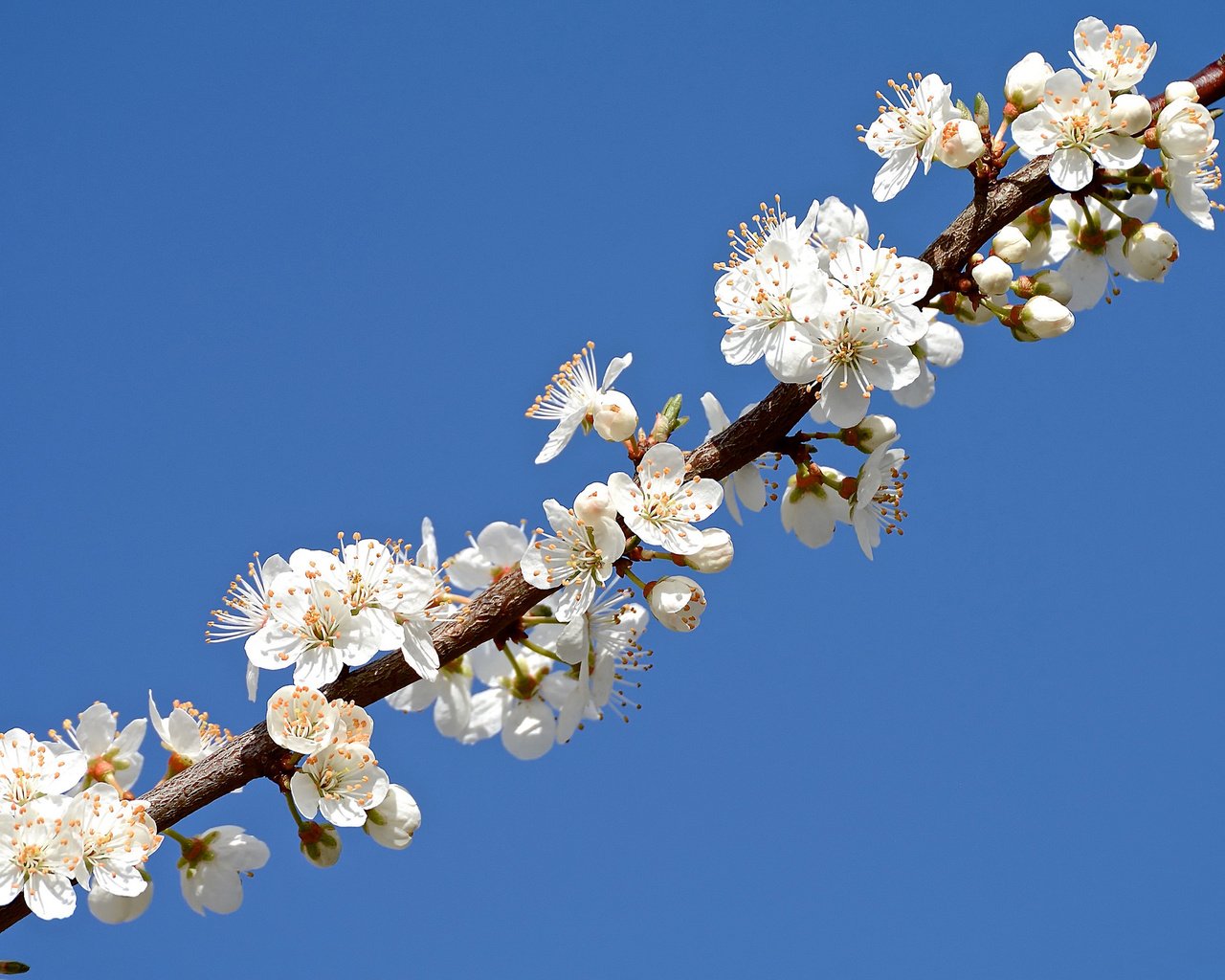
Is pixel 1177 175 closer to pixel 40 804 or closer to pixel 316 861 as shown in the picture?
pixel 316 861

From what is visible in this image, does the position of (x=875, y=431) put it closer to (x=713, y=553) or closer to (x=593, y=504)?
(x=713, y=553)

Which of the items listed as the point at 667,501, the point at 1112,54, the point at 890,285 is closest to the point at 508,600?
the point at 667,501

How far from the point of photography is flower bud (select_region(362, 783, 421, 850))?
12.5ft

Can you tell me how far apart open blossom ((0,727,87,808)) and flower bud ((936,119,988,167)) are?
2.87 meters

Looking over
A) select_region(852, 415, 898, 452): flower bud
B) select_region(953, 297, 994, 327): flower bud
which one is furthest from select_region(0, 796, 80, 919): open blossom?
select_region(953, 297, 994, 327): flower bud

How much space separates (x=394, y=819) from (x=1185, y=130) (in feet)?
9.36

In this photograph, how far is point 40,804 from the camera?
3604mm

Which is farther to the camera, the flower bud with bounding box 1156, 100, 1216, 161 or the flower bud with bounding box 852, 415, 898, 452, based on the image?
the flower bud with bounding box 852, 415, 898, 452

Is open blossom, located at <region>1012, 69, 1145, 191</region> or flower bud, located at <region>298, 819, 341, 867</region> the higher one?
open blossom, located at <region>1012, 69, 1145, 191</region>

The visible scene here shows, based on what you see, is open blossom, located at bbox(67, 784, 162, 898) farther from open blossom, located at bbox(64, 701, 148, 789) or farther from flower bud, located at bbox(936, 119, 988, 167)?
flower bud, located at bbox(936, 119, 988, 167)

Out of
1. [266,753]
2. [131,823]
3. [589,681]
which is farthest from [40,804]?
[589,681]

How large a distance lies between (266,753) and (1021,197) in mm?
2531

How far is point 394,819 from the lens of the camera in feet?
12.5

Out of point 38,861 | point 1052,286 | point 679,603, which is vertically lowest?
point 38,861
